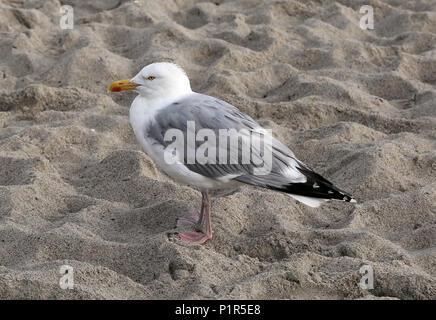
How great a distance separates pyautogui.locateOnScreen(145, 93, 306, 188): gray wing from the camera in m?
3.53

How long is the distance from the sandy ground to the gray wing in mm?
321

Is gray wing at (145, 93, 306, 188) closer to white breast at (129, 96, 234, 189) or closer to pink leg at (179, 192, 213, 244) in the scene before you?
white breast at (129, 96, 234, 189)

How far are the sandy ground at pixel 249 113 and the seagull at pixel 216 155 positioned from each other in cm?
26

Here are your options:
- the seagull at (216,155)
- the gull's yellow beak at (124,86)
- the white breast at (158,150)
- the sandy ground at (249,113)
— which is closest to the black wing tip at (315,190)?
the seagull at (216,155)

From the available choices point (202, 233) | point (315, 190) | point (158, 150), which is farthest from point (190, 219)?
point (315, 190)

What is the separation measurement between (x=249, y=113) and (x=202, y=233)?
1.57 meters

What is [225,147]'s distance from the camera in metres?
3.56

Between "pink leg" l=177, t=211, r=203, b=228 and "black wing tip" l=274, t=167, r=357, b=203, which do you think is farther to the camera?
"pink leg" l=177, t=211, r=203, b=228

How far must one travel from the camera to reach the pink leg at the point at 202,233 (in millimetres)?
3568

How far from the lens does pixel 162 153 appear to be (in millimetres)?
3615

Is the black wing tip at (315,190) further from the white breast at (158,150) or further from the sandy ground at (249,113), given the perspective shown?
the white breast at (158,150)

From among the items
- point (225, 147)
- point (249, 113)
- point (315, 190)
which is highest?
point (225, 147)

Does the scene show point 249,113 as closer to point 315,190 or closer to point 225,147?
point 225,147

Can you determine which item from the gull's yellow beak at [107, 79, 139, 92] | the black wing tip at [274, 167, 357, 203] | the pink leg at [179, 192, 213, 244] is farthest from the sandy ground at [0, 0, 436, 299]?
the gull's yellow beak at [107, 79, 139, 92]
